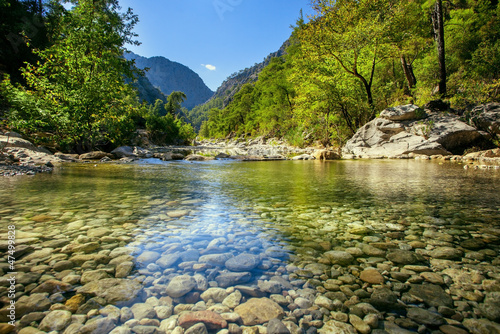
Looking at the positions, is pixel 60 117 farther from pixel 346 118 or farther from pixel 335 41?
Result: pixel 346 118

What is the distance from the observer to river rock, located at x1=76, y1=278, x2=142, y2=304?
156cm

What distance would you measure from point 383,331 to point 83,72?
17.3 m

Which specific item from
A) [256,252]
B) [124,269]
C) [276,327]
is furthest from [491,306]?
[124,269]

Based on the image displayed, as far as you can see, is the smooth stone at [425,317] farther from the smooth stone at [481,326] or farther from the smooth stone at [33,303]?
the smooth stone at [33,303]

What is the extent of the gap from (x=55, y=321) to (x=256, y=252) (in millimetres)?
1525

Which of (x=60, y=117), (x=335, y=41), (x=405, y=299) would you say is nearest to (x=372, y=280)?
(x=405, y=299)

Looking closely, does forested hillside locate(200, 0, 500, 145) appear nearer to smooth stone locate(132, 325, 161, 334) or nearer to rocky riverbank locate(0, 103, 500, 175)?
rocky riverbank locate(0, 103, 500, 175)

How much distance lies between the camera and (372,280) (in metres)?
1.80

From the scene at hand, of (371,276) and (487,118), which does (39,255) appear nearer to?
(371,276)

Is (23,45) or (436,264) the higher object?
(23,45)

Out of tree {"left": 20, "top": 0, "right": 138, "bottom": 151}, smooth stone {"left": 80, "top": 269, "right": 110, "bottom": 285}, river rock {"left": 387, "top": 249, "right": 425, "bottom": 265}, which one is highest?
tree {"left": 20, "top": 0, "right": 138, "bottom": 151}

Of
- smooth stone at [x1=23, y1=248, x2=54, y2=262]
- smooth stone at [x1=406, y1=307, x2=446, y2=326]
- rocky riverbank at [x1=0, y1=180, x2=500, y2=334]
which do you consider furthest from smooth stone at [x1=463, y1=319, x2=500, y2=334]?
smooth stone at [x1=23, y1=248, x2=54, y2=262]

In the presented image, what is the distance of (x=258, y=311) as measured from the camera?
1464 mm

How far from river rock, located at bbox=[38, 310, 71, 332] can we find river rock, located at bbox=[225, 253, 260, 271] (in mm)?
1093
